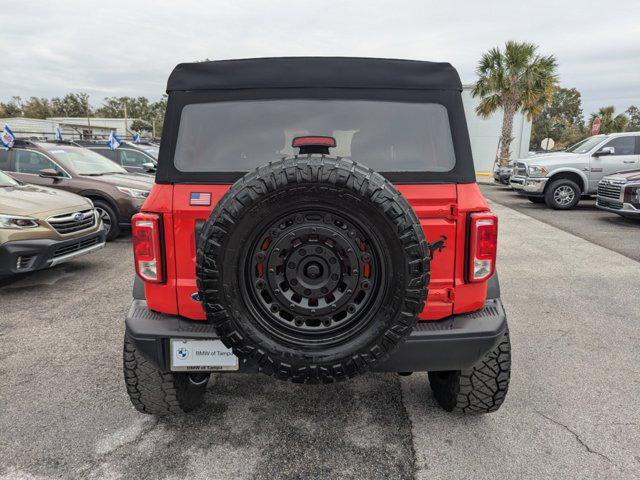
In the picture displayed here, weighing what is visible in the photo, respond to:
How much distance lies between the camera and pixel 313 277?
6.22ft

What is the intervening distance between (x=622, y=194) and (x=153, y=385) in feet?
31.6

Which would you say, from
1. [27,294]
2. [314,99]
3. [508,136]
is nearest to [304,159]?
[314,99]

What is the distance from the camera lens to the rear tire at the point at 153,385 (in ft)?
7.86

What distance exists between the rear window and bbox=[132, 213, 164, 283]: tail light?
374 mm

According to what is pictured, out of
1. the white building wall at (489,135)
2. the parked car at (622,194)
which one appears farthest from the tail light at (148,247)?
the white building wall at (489,135)

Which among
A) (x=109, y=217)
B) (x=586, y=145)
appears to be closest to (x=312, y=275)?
(x=109, y=217)

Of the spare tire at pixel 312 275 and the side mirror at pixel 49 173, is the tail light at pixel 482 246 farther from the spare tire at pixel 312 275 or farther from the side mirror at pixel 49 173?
the side mirror at pixel 49 173

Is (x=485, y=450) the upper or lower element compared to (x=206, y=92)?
lower

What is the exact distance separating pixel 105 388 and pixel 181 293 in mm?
1254

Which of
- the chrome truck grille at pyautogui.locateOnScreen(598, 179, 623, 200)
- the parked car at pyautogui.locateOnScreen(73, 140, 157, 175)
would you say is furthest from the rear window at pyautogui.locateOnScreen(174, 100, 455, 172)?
the parked car at pyautogui.locateOnScreen(73, 140, 157, 175)

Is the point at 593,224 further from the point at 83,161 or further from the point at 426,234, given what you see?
the point at 83,161

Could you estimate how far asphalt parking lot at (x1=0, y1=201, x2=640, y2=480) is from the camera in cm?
221

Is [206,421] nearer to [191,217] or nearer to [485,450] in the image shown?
[191,217]

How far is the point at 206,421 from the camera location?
257 centimetres
